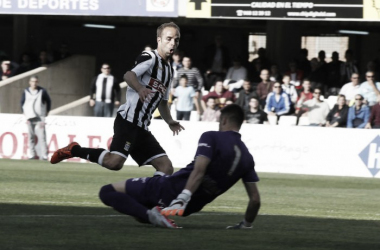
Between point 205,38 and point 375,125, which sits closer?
point 375,125

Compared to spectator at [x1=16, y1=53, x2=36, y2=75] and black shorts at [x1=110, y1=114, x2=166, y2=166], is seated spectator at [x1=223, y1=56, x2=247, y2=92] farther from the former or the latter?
black shorts at [x1=110, y1=114, x2=166, y2=166]

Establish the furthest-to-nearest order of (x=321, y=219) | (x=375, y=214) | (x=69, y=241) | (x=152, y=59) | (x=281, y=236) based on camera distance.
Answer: (x=375, y=214) → (x=321, y=219) → (x=152, y=59) → (x=281, y=236) → (x=69, y=241)

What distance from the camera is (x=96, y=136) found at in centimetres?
2402

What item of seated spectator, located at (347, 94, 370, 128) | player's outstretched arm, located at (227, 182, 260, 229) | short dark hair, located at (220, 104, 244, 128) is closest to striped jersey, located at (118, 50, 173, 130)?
short dark hair, located at (220, 104, 244, 128)

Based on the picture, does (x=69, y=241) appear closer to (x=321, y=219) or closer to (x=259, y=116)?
(x=321, y=219)

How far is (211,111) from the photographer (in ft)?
82.1

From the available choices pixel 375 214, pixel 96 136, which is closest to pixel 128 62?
pixel 96 136

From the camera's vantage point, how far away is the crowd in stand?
2389 cm

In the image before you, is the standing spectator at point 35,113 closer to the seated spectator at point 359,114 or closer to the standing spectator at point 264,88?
the standing spectator at point 264,88

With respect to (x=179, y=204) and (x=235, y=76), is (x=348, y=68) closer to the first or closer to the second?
(x=235, y=76)

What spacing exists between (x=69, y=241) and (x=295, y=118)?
17.3 m

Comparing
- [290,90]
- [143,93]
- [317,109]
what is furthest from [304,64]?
[143,93]

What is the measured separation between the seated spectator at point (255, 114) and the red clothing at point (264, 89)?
3.65 feet

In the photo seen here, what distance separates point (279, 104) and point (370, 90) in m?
2.26
